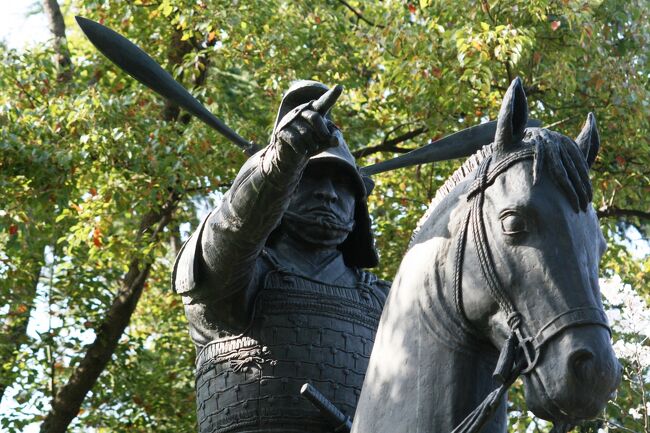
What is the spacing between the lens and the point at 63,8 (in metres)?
17.7

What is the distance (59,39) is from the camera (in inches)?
590

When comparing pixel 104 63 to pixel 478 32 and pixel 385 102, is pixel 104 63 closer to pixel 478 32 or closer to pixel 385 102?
pixel 385 102

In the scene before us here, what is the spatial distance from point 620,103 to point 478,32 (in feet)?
5.21

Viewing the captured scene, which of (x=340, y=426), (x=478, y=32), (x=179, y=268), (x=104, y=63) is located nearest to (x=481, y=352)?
(x=340, y=426)

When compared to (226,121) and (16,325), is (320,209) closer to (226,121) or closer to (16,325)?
(226,121)

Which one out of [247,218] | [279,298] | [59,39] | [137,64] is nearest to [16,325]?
[59,39]

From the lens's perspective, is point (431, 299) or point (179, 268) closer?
point (431, 299)

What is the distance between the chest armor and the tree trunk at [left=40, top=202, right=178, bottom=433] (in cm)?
740

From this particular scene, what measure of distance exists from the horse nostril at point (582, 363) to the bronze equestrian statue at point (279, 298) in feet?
5.02

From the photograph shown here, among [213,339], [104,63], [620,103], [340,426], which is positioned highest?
[104,63]

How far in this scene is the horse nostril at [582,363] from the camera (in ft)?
13.3

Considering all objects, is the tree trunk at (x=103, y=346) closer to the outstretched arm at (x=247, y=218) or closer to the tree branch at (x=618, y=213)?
the tree branch at (x=618, y=213)

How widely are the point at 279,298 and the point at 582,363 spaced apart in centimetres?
214

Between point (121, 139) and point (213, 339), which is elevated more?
point (121, 139)
